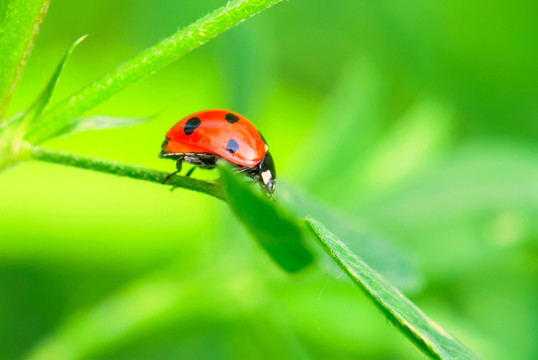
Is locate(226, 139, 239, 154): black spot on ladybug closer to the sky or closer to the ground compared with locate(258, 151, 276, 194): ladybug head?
closer to the sky

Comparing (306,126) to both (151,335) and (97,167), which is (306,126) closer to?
(151,335)

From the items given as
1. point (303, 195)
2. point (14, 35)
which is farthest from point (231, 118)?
point (14, 35)

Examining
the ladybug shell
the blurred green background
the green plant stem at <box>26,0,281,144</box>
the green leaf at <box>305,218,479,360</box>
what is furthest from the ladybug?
the green leaf at <box>305,218,479,360</box>

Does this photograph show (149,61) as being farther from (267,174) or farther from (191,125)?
(267,174)

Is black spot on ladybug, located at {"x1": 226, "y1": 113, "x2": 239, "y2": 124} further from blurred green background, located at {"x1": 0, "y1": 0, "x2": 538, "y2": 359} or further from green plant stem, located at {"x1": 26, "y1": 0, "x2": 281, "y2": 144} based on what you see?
green plant stem, located at {"x1": 26, "y1": 0, "x2": 281, "y2": 144}

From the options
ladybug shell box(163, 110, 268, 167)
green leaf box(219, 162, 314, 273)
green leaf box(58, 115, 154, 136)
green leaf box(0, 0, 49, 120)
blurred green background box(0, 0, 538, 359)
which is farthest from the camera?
blurred green background box(0, 0, 538, 359)

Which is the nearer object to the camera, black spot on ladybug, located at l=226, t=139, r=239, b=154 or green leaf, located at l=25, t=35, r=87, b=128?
green leaf, located at l=25, t=35, r=87, b=128
